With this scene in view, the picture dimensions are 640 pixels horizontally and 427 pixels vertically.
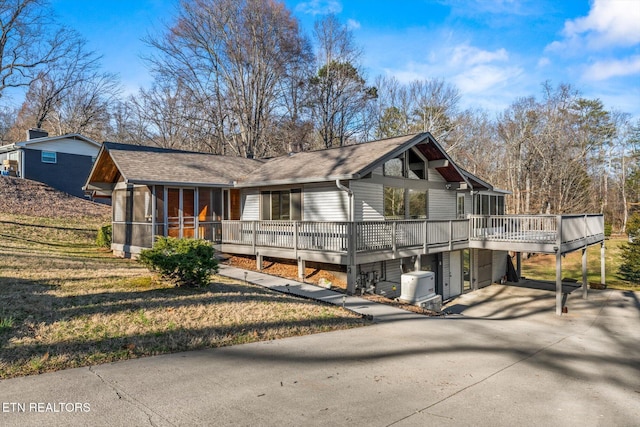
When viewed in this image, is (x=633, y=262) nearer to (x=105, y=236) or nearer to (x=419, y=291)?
(x=419, y=291)

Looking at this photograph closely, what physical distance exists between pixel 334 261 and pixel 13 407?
341 inches

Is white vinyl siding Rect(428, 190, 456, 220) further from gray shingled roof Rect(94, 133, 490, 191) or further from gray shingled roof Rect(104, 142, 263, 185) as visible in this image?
gray shingled roof Rect(104, 142, 263, 185)

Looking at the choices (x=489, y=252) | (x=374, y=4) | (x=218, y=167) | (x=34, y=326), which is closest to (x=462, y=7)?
(x=374, y=4)

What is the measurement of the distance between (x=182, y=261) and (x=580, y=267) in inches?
1125

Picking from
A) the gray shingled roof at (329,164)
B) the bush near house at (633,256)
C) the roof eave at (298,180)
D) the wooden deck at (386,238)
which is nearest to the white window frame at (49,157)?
the gray shingled roof at (329,164)

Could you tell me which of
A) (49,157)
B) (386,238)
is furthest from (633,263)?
(49,157)

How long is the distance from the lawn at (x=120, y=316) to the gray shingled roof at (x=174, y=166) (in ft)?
13.1

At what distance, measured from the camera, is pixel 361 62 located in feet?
113

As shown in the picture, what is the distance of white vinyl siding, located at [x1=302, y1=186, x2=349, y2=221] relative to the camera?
1342 cm

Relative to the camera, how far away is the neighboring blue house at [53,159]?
2614 cm

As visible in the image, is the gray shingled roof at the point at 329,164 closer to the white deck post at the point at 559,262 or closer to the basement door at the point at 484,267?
the white deck post at the point at 559,262

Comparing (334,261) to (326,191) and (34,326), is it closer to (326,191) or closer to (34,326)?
(326,191)

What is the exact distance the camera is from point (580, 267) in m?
27.6

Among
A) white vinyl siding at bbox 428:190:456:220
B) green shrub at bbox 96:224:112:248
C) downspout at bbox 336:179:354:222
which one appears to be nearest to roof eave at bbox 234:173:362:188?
downspout at bbox 336:179:354:222
